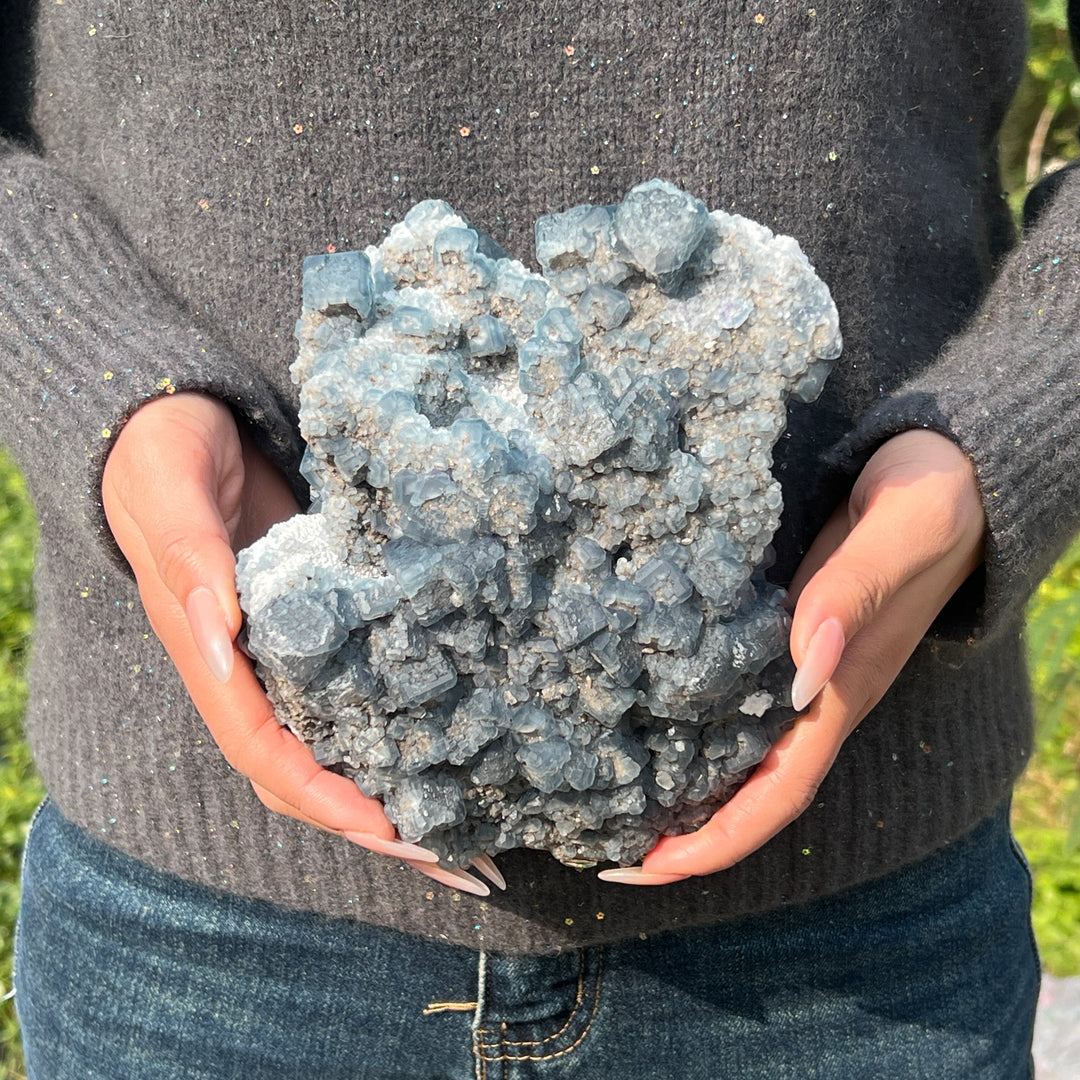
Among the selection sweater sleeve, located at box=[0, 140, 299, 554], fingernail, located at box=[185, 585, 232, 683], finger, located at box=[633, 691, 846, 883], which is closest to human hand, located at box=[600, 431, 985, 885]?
finger, located at box=[633, 691, 846, 883]

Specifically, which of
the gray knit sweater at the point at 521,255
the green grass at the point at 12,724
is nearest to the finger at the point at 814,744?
the gray knit sweater at the point at 521,255

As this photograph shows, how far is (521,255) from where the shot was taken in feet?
3.49

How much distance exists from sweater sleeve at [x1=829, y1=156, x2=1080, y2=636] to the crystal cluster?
5.6 inches

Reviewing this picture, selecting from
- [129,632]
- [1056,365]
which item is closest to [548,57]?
[1056,365]

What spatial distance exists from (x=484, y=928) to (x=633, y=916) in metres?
0.14

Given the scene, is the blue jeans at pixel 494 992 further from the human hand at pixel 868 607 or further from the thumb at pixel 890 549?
the thumb at pixel 890 549

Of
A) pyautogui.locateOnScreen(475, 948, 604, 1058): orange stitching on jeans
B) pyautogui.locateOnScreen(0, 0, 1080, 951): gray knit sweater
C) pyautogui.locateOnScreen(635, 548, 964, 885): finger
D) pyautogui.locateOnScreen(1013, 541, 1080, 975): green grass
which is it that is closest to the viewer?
pyautogui.locateOnScreen(635, 548, 964, 885): finger

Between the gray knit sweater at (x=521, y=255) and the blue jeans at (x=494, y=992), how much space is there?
5 cm

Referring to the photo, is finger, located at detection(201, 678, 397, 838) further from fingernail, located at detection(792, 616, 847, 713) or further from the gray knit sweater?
fingernail, located at detection(792, 616, 847, 713)

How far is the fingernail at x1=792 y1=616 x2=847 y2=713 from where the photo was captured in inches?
31.4

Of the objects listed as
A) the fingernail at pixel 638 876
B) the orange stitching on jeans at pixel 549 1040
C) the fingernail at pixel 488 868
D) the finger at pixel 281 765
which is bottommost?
the orange stitching on jeans at pixel 549 1040

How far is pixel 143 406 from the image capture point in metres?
0.97

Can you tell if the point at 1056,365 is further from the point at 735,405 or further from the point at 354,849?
the point at 354,849

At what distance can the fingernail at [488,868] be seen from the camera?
0.99 m
